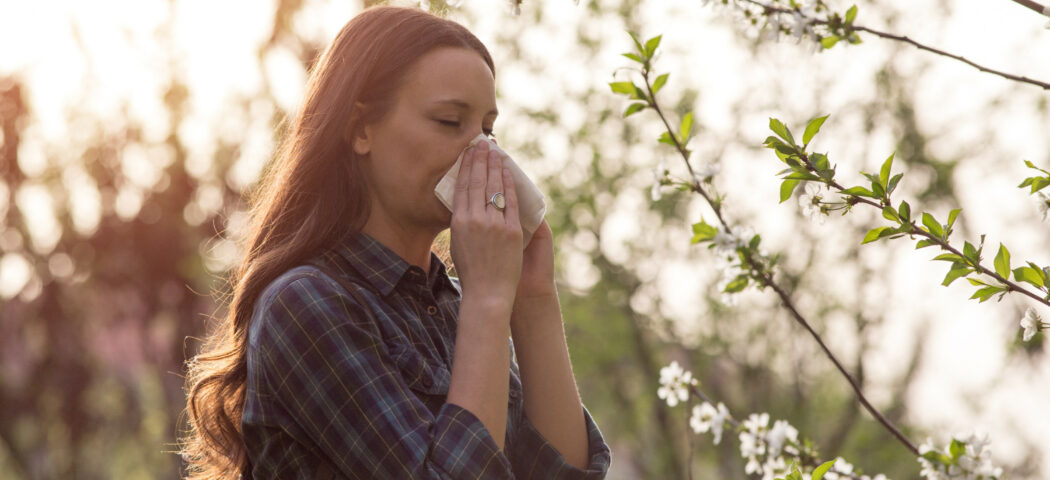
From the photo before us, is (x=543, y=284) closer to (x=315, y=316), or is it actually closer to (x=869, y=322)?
(x=315, y=316)

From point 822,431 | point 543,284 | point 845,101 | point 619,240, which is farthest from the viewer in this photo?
point 822,431

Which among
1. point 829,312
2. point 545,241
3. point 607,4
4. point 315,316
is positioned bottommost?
point 829,312

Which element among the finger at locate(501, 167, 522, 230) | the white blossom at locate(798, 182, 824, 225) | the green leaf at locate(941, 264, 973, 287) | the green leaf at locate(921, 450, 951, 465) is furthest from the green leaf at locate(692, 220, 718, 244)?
the green leaf at locate(941, 264, 973, 287)

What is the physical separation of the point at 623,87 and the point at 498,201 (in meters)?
0.50

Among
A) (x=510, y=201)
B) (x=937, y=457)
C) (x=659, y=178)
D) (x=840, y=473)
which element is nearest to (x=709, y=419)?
(x=840, y=473)

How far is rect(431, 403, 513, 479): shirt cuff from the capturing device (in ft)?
5.36

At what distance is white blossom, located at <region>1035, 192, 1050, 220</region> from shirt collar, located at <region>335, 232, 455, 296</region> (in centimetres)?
118

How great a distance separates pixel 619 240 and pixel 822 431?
3.35 meters

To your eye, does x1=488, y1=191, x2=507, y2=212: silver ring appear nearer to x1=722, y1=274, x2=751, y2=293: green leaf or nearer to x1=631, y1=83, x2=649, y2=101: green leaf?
x1=631, y1=83, x2=649, y2=101: green leaf

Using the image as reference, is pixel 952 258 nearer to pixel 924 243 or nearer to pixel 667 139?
pixel 924 243

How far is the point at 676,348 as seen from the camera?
34.5 feet

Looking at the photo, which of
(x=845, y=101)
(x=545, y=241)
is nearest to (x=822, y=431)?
(x=845, y=101)

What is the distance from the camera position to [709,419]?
3094 mm

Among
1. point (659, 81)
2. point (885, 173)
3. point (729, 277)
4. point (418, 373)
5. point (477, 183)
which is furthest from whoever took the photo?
point (729, 277)
